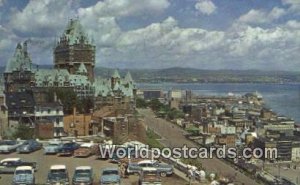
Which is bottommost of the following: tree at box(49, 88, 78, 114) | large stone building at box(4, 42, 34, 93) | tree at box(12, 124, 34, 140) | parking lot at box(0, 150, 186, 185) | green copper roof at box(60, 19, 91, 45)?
tree at box(12, 124, 34, 140)

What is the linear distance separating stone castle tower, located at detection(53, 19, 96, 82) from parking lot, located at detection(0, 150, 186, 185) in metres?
16.4

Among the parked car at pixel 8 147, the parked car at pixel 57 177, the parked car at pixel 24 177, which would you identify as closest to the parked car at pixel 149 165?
the parked car at pixel 57 177

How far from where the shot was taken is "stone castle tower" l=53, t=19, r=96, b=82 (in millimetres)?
24016

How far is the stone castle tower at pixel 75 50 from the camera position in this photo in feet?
78.8

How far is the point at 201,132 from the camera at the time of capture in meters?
28.4

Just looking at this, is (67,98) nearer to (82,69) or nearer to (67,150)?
(82,69)

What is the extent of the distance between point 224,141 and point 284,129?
681 cm

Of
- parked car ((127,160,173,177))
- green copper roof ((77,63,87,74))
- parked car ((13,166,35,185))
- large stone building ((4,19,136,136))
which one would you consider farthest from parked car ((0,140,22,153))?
green copper roof ((77,63,87,74))

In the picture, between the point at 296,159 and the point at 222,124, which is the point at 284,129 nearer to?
the point at 222,124

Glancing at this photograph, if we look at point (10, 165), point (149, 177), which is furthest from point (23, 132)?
point (149, 177)

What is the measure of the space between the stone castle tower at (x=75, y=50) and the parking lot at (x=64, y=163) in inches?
644

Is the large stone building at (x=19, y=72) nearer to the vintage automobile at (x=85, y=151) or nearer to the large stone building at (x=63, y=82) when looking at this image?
the large stone building at (x=63, y=82)

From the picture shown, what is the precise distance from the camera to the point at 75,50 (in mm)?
24016

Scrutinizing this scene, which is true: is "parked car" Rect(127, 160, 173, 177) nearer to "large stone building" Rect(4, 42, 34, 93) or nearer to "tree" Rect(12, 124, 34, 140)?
"tree" Rect(12, 124, 34, 140)
